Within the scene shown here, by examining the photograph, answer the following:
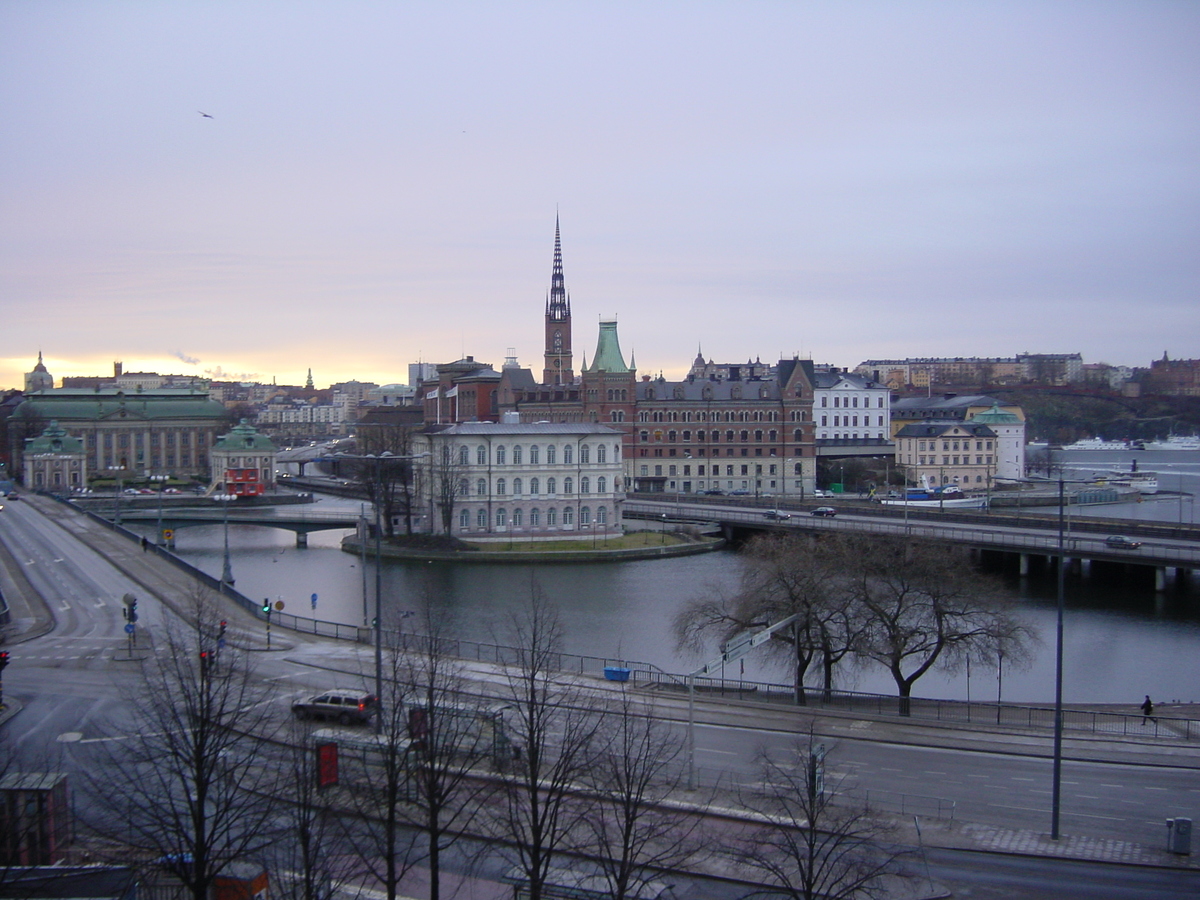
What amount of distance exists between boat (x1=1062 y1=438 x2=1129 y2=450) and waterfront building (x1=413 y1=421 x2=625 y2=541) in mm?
85010

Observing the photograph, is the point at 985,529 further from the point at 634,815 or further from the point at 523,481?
the point at 634,815

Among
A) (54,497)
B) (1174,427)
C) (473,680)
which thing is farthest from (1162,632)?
(1174,427)

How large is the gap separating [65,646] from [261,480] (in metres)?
53.0

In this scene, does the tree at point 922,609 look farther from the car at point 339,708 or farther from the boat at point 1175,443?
the boat at point 1175,443

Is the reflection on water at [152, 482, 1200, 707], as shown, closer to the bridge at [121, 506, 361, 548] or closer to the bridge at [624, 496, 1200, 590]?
the bridge at [121, 506, 361, 548]

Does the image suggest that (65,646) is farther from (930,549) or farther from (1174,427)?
(1174,427)

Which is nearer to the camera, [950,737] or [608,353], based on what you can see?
[950,737]

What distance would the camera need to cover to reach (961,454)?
67312 mm

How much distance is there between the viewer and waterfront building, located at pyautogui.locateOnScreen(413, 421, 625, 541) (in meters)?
43.7

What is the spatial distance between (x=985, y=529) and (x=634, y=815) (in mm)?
35076

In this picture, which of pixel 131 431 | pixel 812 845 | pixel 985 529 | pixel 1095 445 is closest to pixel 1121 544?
pixel 985 529

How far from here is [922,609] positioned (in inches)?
822

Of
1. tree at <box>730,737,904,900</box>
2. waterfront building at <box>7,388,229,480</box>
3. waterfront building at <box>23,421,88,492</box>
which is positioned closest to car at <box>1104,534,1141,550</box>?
tree at <box>730,737,904,900</box>

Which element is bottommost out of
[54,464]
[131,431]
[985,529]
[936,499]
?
[936,499]
